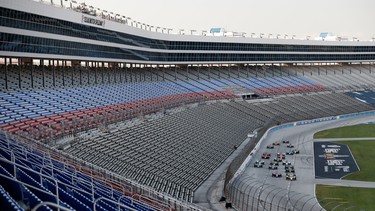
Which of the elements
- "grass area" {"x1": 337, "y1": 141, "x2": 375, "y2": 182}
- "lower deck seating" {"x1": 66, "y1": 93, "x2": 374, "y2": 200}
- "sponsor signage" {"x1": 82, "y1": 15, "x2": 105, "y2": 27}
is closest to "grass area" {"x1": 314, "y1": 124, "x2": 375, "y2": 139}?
"grass area" {"x1": 337, "y1": 141, "x2": 375, "y2": 182}

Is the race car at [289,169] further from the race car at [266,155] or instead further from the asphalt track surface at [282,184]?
the race car at [266,155]

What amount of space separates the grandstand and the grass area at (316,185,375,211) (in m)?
10.5

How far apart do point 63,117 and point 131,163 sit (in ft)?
32.4

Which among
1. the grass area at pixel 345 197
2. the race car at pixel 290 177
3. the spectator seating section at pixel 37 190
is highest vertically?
the spectator seating section at pixel 37 190

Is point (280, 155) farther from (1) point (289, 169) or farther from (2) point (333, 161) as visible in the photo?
(1) point (289, 169)

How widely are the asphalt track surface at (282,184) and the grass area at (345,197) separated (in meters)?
0.76

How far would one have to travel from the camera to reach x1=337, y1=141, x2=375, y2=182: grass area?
43.2 metres

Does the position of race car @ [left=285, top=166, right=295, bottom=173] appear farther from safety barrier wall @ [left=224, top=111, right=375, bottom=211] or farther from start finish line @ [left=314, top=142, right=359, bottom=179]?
safety barrier wall @ [left=224, top=111, right=375, bottom=211]

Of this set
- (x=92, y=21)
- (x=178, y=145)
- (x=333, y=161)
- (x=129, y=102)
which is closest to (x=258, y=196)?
(x=178, y=145)

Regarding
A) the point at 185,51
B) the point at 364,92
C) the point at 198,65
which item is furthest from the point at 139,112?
the point at 364,92

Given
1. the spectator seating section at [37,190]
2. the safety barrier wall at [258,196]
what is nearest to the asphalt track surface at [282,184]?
the safety barrier wall at [258,196]

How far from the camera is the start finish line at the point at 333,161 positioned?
45094mm

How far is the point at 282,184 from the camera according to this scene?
41.3 metres

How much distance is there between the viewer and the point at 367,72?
124188 mm
